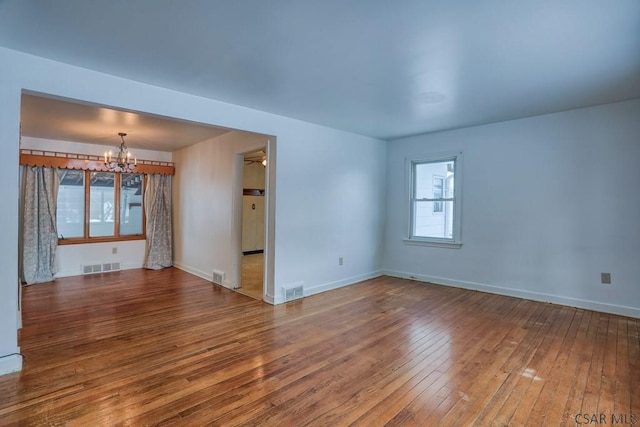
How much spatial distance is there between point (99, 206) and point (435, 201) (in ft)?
20.7

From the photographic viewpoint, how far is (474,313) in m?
3.95

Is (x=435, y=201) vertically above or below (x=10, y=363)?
above

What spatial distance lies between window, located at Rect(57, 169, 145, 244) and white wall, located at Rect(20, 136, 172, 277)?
15 centimetres

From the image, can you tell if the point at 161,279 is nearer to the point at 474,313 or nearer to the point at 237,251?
the point at 237,251

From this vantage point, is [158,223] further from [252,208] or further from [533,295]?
[533,295]

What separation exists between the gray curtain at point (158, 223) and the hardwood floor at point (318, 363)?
7.00 feet

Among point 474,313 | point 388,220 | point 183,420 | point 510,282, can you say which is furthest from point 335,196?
point 183,420

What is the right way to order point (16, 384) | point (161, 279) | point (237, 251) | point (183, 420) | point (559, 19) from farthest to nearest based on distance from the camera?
point (161, 279) → point (237, 251) → point (16, 384) → point (559, 19) → point (183, 420)

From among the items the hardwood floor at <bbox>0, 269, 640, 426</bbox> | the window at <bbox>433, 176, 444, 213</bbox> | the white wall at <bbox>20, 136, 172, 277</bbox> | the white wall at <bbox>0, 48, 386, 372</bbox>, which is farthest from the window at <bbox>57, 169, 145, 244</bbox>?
the window at <bbox>433, 176, 444, 213</bbox>

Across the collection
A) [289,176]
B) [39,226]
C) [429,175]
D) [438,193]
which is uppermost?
[429,175]

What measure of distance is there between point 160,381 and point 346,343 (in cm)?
159

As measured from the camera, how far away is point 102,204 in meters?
6.39

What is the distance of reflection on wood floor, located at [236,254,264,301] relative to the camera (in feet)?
16.0

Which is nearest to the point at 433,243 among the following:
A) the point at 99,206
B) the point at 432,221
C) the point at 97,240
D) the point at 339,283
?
the point at 432,221
